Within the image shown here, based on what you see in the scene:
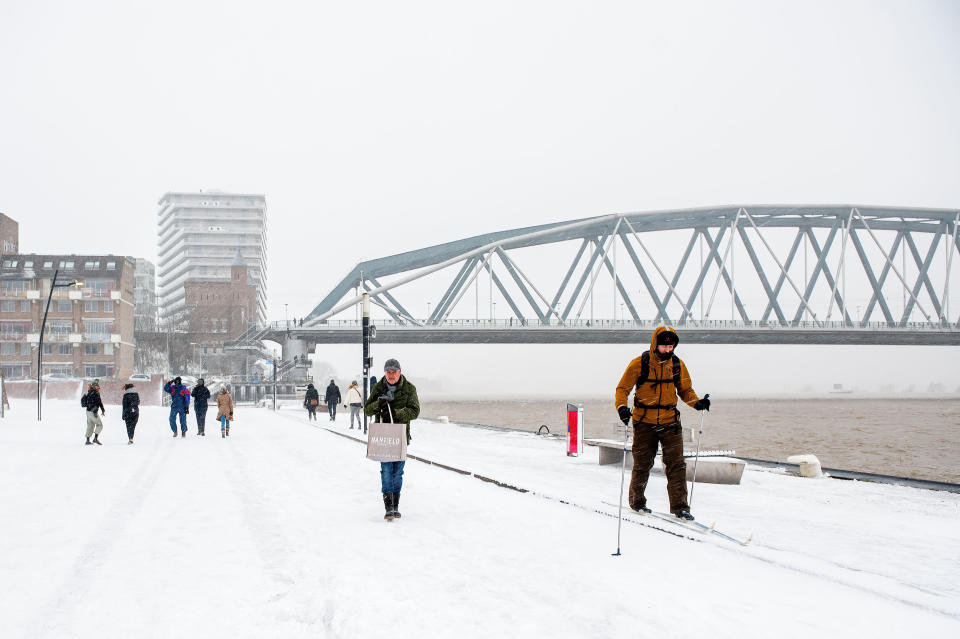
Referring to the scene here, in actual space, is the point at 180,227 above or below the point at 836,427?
above

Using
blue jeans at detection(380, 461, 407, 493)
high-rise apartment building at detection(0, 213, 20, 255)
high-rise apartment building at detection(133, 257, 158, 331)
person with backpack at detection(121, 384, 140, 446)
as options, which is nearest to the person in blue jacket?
person with backpack at detection(121, 384, 140, 446)

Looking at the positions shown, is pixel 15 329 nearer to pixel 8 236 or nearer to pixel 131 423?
pixel 8 236

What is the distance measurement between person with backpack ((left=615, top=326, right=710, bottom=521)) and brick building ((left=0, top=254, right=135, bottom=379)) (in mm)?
78103

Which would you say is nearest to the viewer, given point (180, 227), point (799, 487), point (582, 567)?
point (582, 567)

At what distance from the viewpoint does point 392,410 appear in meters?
8.11

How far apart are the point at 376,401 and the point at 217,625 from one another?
379 cm

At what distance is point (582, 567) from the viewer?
18.8 feet

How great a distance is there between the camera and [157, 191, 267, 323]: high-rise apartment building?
181375 millimetres

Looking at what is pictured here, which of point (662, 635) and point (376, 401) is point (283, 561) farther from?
point (662, 635)

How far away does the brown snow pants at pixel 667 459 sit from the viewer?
7.63m

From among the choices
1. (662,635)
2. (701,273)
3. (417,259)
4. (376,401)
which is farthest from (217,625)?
(417,259)

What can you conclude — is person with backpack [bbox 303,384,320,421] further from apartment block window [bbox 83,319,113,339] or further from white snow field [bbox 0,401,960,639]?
apartment block window [bbox 83,319,113,339]

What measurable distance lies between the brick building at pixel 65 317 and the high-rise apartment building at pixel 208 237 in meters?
101

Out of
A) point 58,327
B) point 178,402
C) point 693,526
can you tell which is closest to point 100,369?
point 58,327
